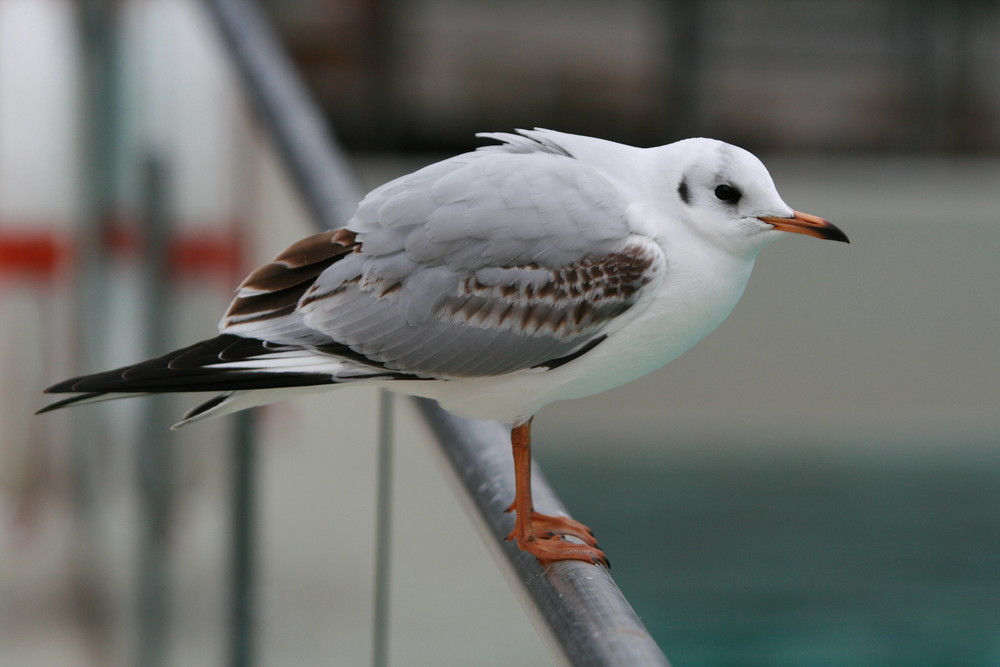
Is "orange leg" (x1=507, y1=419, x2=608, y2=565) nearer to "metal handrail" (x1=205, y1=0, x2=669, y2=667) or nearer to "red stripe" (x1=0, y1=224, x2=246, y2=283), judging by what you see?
"metal handrail" (x1=205, y1=0, x2=669, y2=667)

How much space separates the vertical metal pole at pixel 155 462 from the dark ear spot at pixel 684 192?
3.37 ft

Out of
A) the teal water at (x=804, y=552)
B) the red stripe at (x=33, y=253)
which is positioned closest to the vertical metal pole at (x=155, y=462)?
the red stripe at (x=33, y=253)

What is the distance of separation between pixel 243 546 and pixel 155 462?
47 cm

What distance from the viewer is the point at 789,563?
3.05 meters

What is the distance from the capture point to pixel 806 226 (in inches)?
24.2

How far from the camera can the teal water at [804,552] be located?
9.12 feet

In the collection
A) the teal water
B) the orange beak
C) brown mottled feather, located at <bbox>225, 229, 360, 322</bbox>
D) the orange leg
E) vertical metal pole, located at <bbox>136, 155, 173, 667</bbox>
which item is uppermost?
the orange beak

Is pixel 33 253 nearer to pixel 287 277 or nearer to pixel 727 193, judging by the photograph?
pixel 287 277

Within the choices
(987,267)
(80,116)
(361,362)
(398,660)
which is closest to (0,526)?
(80,116)

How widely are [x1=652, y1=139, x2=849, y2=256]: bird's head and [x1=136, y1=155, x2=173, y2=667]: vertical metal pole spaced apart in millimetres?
1033

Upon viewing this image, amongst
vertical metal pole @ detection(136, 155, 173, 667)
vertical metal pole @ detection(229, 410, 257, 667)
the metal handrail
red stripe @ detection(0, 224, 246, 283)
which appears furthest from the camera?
vertical metal pole @ detection(136, 155, 173, 667)

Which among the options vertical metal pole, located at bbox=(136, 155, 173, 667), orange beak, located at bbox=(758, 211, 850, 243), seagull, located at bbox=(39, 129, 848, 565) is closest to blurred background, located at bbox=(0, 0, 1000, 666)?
vertical metal pole, located at bbox=(136, 155, 173, 667)

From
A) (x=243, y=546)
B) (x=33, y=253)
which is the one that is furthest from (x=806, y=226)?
(x=33, y=253)

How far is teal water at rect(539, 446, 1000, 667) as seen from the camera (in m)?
2.78
